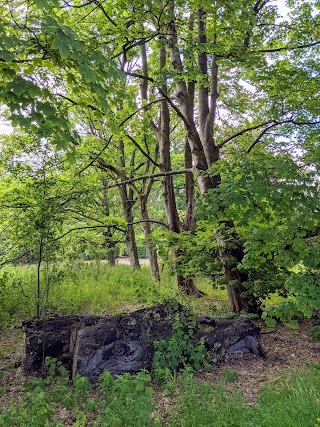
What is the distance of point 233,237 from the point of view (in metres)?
5.68

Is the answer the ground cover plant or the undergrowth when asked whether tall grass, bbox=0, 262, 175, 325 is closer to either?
the ground cover plant

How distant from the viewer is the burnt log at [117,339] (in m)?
3.86

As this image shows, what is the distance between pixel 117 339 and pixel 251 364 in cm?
178

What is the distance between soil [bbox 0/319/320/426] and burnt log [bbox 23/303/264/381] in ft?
0.63

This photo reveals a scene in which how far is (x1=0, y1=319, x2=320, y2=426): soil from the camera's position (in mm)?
3318

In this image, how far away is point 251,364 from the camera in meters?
4.14

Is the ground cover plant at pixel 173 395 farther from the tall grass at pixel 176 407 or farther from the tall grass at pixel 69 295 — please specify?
the tall grass at pixel 69 295

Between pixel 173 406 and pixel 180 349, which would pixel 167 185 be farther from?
pixel 173 406

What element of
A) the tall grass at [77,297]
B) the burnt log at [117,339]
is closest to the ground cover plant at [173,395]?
the burnt log at [117,339]

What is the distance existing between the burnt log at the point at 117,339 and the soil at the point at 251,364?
192 mm

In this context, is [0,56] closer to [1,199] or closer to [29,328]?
[29,328]

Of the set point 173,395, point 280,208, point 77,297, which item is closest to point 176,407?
point 173,395

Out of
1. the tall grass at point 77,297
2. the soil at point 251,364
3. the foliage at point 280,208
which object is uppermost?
the foliage at point 280,208

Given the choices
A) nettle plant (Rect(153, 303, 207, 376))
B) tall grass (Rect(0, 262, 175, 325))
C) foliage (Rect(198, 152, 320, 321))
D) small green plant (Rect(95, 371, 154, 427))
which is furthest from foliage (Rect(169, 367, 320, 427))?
tall grass (Rect(0, 262, 175, 325))
